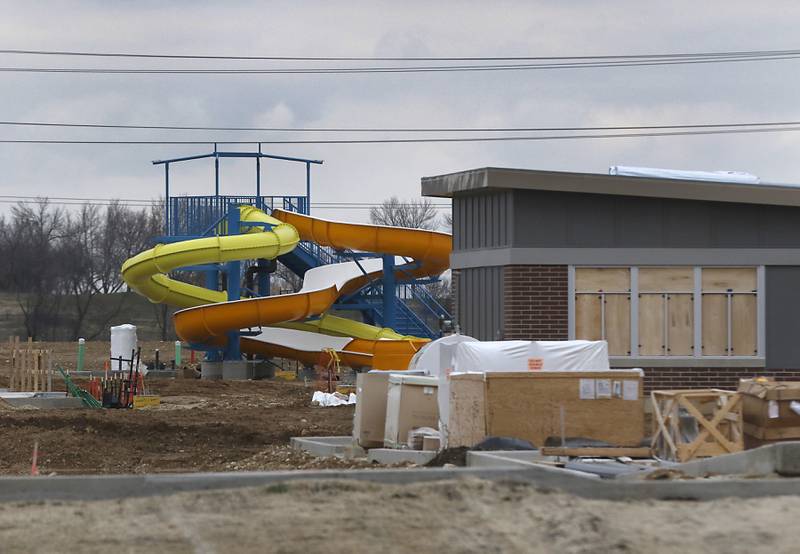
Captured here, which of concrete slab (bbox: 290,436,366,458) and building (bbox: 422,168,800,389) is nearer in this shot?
concrete slab (bbox: 290,436,366,458)

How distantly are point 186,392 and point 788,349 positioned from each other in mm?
23558

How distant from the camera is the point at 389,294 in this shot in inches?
1978

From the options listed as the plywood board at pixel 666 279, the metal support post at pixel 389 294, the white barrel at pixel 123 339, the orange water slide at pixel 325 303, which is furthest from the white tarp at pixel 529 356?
the white barrel at pixel 123 339

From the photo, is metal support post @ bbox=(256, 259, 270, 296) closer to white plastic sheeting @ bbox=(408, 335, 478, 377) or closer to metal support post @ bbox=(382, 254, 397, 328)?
metal support post @ bbox=(382, 254, 397, 328)

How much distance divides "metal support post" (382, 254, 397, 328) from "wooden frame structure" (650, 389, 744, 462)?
3210 centimetres

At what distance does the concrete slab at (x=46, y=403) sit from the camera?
3450 centimetres

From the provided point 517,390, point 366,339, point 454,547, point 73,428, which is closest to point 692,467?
point 517,390

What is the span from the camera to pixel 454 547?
33.6ft

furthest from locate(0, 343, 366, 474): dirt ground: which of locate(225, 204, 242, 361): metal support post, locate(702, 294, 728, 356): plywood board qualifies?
locate(225, 204, 242, 361): metal support post

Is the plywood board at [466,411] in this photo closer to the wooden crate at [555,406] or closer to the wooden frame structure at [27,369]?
the wooden crate at [555,406]

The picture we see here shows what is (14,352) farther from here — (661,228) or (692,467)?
(692,467)

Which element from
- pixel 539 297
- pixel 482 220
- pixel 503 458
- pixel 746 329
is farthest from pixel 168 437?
pixel 503 458

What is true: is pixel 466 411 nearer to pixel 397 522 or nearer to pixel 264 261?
pixel 397 522

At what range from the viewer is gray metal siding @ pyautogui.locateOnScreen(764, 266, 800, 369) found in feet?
76.6
